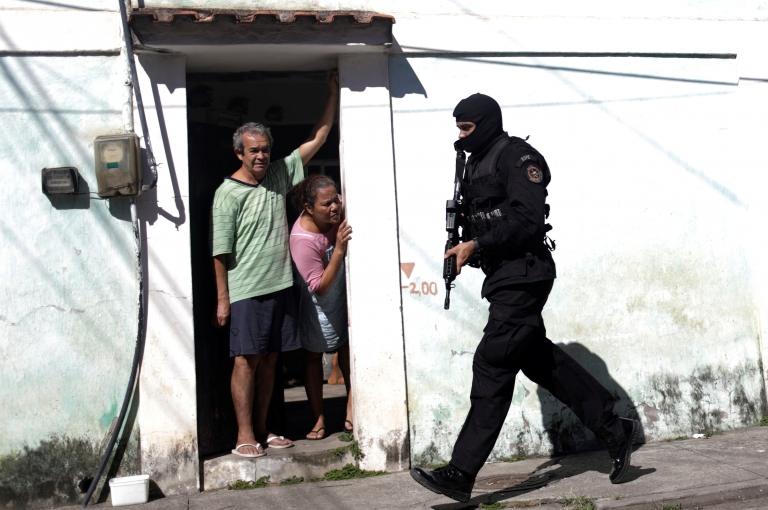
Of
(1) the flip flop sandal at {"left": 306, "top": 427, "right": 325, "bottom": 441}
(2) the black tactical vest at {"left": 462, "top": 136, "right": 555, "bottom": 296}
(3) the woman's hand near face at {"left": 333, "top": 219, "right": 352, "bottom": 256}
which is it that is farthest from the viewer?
(1) the flip flop sandal at {"left": 306, "top": 427, "right": 325, "bottom": 441}

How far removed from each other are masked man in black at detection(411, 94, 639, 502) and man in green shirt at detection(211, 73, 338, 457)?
1.29 meters

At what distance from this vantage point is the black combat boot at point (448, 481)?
523cm

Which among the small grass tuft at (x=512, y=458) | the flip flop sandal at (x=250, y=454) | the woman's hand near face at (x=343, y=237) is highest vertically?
the woman's hand near face at (x=343, y=237)

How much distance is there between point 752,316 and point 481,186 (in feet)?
8.13

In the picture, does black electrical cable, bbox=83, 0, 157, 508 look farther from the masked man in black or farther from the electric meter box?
the masked man in black

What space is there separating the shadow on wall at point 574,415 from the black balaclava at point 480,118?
164 centimetres

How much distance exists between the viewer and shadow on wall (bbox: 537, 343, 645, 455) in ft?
21.4

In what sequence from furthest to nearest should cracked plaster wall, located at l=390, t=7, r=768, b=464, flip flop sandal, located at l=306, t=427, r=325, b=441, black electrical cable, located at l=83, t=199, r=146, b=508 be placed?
flip flop sandal, located at l=306, t=427, r=325, b=441
cracked plaster wall, located at l=390, t=7, r=768, b=464
black electrical cable, located at l=83, t=199, r=146, b=508

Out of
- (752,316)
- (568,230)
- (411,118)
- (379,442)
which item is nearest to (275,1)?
(411,118)

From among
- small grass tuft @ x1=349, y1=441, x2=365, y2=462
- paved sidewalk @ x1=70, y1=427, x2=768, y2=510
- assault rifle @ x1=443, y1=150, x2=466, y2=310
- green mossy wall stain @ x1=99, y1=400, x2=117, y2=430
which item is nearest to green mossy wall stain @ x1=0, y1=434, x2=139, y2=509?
green mossy wall stain @ x1=99, y1=400, x2=117, y2=430

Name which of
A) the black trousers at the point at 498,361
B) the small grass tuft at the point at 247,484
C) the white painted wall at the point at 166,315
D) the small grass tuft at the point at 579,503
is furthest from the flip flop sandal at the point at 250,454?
the small grass tuft at the point at 579,503

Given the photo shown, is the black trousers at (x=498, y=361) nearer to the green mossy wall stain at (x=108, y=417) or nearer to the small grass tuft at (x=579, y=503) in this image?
the small grass tuft at (x=579, y=503)

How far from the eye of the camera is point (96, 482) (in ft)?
19.1

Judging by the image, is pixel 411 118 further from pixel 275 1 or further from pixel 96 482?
pixel 96 482
